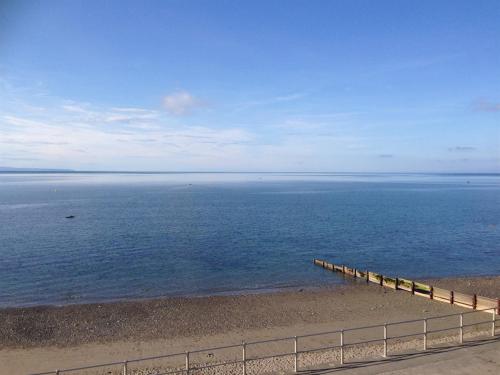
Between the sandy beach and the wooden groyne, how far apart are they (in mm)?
804

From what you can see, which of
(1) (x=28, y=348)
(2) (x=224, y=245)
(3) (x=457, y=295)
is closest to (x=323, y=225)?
(2) (x=224, y=245)

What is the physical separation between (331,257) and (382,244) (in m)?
12.6

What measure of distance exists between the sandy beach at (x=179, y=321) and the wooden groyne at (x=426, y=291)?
80 centimetres

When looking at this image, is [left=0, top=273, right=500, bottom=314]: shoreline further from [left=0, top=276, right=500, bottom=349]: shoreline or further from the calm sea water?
the calm sea water

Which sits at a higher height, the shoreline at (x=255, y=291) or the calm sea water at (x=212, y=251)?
the calm sea water at (x=212, y=251)

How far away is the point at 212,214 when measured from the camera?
311 feet

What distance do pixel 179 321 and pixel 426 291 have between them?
812 inches

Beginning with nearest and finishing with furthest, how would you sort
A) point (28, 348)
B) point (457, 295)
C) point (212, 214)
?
point (28, 348) < point (457, 295) < point (212, 214)

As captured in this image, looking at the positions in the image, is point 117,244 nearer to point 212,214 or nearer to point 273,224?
point 273,224

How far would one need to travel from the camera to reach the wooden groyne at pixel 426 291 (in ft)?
91.0

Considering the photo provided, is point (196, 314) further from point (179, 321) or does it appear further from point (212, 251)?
point (212, 251)

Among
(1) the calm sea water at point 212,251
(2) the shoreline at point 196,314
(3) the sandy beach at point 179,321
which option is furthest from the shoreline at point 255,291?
(3) the sandy beach at point 179,321

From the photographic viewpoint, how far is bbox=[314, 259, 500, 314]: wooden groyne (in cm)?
2775

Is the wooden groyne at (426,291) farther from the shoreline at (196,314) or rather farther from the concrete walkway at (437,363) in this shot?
the concrete walkway at (437,363)
